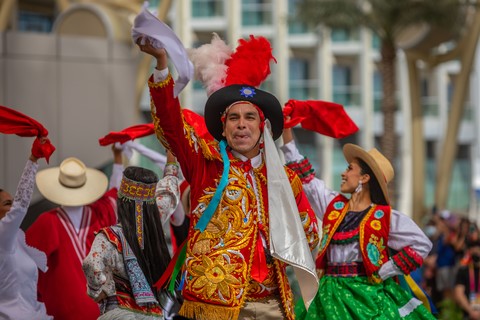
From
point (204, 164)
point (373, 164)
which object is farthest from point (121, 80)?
point (204, 164)

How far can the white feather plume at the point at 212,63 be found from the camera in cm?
613

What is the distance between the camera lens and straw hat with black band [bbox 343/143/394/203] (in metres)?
7.80

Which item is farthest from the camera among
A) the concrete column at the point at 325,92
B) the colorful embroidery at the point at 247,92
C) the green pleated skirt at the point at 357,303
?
the concrete column at the point at 325,92

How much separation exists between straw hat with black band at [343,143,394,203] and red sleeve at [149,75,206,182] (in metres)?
2.39

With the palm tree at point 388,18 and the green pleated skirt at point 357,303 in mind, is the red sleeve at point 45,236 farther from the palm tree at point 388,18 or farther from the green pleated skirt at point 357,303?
the palm tree at point 388,18

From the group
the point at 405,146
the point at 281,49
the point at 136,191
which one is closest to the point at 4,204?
the point at 136,191

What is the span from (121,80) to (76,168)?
484 centimetres

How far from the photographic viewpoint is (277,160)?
18.8ft

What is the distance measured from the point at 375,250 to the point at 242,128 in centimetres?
221

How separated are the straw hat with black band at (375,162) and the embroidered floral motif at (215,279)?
2.55 metres

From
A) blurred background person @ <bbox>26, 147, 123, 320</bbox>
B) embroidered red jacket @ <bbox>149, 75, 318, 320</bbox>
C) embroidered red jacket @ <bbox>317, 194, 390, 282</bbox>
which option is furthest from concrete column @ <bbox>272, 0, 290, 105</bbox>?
embroidered red jacket @ <bbox>149, 75, 318, 320</bbox>

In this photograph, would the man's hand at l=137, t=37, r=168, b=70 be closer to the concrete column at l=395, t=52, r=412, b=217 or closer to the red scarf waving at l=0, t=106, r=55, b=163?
the red scarf waving at l=0, t=106, r=55, b=163

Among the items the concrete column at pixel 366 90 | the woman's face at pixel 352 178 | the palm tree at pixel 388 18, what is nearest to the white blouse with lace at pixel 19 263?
the woman's face at pixel 352 178

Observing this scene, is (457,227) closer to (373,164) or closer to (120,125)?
(120,125)
